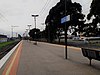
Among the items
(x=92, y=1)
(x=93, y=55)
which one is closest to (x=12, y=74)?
(x=93, y=55)

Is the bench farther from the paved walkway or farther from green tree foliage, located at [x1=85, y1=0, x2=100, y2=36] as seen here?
green tree foliage, located at [x1=85, y1=0, x2=100, y2=36]

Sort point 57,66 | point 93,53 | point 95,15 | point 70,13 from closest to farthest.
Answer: point 93,53
point 57,66
point 95,15
point 70,13

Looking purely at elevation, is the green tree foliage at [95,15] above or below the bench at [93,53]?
above

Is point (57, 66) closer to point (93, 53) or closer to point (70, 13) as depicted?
point (93, 53)

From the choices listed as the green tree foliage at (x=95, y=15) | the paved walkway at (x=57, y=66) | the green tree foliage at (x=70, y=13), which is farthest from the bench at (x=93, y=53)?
the green tree foliage at (x=70, y=13)

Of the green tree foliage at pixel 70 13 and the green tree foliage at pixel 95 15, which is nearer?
the green tree foliage at pixel 95 15

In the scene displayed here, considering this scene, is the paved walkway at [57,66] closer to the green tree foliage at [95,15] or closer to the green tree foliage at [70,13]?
the green tree foliage at [95,15]

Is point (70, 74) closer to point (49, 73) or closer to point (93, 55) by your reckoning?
point (49, 73)

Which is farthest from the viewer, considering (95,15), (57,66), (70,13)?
(70,13)

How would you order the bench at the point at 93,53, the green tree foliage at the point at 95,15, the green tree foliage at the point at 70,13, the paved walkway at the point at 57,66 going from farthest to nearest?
the green tree foliage at the point at 70,13
the green tree foliage at the point at 95,15
the bench at the point at 93,53
the paved walkway at the point at 57,66

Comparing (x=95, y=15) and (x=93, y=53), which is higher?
(x=95, y=15)

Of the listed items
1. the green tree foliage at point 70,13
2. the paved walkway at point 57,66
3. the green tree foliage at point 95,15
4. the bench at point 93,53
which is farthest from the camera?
the green tree foliage at point 70,13

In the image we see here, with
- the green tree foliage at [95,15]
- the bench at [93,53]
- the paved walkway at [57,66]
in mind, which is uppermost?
the green tree foliage at [95,15]

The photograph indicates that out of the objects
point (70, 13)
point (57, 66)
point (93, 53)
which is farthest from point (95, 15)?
point (93, 53)
